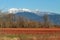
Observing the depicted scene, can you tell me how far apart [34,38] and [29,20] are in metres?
10.4

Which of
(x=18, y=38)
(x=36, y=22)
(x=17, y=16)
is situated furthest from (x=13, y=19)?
(x=18, y=38)

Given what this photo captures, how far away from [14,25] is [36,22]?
2054 millimetres

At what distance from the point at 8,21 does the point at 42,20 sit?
3.39 meters

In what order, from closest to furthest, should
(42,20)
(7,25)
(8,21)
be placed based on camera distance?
(7,25) < (8,21) < (42,20)

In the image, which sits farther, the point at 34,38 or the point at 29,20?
the point at 29,20

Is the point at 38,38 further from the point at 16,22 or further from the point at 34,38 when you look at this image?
the point at 16,22

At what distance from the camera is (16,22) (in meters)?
19.7

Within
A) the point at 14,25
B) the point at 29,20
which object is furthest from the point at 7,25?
the point at 29,20

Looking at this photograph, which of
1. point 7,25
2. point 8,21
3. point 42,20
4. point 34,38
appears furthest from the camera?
point 42,20

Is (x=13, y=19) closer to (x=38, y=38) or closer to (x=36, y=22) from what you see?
(x=36, y=22)

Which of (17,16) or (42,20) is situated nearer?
(17,16)

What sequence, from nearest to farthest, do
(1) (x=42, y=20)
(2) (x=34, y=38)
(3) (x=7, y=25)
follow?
(2) (x=34, y=38)
(3) (x=7, y=25)
(1) (x=42, y=20)

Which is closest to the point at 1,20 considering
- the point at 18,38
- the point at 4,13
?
the point at 4,13

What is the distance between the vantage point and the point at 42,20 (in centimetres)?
2166
